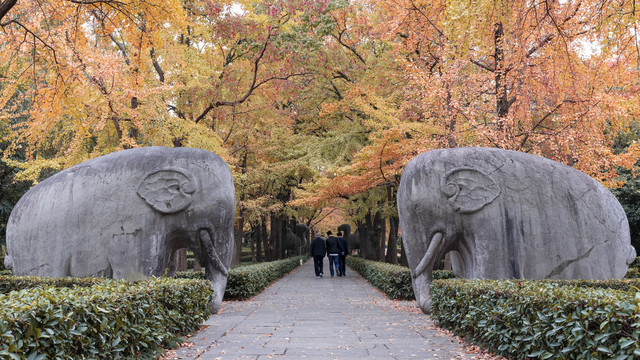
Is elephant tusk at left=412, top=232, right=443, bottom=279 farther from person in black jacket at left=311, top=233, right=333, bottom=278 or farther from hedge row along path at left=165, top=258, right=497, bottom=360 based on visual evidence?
person in black jacket at left=311, top=233, right=333, bottom=278

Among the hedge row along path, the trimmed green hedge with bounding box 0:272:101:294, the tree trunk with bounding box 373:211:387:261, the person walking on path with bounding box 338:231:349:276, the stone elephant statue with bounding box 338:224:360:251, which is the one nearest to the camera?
the hedge row along path

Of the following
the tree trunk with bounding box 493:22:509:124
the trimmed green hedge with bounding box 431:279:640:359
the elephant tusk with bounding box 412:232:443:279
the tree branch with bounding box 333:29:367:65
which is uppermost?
the tree branch with bounding box 333:29:367:65

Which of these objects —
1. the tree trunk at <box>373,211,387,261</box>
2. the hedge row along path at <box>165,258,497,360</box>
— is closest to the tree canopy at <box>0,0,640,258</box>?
the tree trunk at <box>373,211,387,261</box>

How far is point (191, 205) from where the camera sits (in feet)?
27.4

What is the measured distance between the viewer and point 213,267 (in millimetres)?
8750

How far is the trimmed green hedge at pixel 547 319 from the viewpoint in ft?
11.6

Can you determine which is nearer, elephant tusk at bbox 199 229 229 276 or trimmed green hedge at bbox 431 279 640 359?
trimmed green hedge at bbox 431 279 640 359

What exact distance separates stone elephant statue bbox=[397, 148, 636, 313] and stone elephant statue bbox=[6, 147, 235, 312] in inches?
131

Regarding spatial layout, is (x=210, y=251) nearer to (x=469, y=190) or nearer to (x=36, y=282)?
(x=36, y=282)

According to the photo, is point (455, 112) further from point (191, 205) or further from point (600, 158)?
point (191, 205)

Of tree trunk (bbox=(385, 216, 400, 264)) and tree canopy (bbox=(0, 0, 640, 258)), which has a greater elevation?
tree canopy (bbox=(0, 0, 640, 258))

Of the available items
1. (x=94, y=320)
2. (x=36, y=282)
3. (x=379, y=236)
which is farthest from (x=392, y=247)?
(x=94, y=320)

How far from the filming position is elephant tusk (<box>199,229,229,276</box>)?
8.45 m

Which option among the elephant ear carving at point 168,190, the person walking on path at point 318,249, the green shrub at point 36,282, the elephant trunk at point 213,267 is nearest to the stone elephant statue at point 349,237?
the person walking on path at point 318,249
